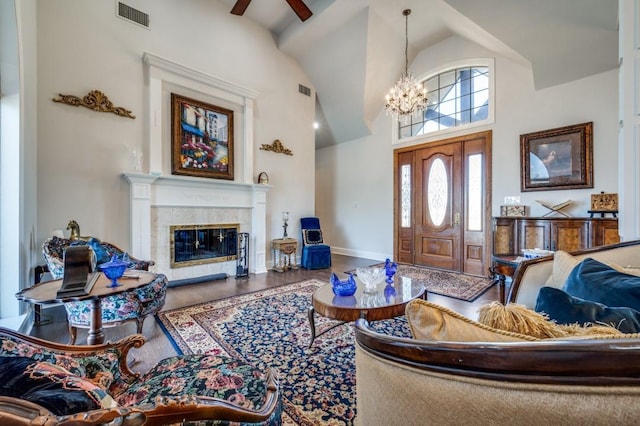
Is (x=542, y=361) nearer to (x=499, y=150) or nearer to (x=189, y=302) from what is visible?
(x=189, y=302)

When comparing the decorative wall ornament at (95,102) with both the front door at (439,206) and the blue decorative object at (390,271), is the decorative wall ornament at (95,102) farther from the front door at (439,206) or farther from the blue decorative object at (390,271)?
the front door at (439,206)

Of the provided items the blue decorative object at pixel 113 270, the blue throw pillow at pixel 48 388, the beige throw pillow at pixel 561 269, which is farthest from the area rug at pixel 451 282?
the blue throw pillow at pixel 48 388

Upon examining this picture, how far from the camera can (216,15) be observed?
15.0 feet

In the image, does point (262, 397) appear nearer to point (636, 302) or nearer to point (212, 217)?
point (636, 302)

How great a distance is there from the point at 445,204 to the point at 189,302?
4712 millimetres

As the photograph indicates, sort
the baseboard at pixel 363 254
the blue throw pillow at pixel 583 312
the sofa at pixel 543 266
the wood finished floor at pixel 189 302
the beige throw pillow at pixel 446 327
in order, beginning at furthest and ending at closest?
1. the baseboard at pixel 363 254
2. the wood finished floor at pixel 189 302
3. the sofa at pixel 543 266
4. the blue throw pillow at pixel 583 312
5. the beige throw pillow at pixel 446 327

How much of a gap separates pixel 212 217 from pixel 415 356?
4547mm

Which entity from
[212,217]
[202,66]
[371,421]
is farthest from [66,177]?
[371,421]

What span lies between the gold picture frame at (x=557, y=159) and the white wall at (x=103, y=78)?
4928 mm

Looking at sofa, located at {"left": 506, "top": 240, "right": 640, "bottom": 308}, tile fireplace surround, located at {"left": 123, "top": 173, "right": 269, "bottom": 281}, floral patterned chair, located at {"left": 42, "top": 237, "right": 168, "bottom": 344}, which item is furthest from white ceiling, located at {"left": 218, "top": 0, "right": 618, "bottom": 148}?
floral patterned chair, located at {"left": 42, "top": 237, "right": 168, "bottom": 344}

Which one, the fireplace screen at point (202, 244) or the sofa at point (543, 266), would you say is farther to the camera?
the fireplace screen at point (202, 244)

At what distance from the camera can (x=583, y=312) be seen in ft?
2.81

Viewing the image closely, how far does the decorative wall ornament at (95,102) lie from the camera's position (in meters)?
3.30

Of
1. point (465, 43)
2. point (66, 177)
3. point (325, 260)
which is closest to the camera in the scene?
point (66, 177)
